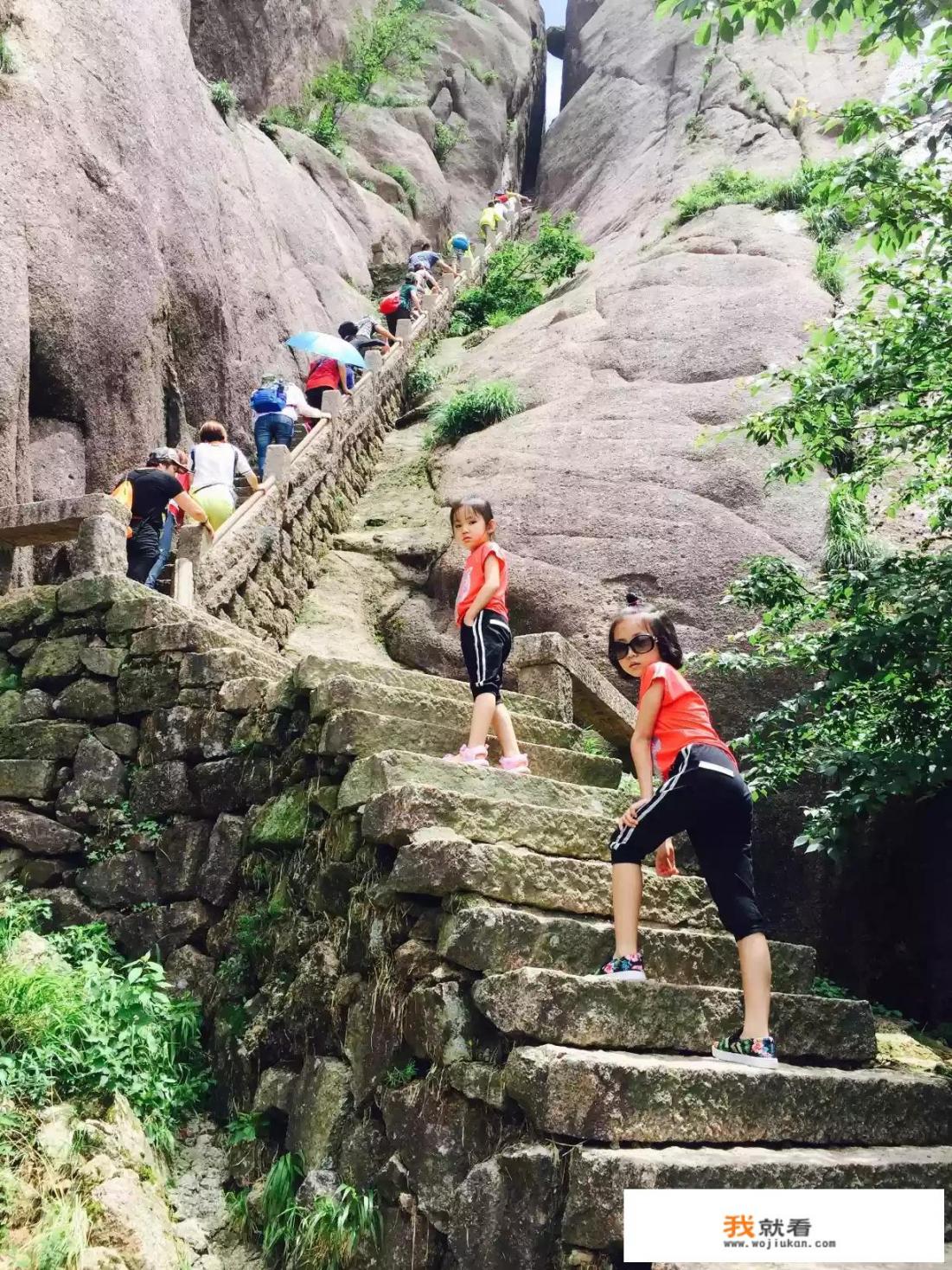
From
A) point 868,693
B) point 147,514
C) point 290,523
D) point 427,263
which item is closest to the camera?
point 868,693

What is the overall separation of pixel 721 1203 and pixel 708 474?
9.27 meters

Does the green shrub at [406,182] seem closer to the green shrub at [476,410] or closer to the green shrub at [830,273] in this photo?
the green shrub at [476,410]

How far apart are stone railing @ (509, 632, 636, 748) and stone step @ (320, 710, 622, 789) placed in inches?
34.2

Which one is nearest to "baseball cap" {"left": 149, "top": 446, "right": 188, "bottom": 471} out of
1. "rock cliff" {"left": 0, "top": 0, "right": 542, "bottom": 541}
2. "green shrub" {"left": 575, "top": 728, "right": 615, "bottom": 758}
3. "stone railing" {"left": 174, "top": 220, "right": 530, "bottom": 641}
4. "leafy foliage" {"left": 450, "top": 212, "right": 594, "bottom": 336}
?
"stone railing" {"left": 174, "top": 220, "right": 530, "bottom": 641}

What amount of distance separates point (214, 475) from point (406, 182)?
1791 centimetres

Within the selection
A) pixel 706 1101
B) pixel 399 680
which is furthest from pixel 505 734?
pixel 706 1101

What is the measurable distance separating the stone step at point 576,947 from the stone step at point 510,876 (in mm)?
61

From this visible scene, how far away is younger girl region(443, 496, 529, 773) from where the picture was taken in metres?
5.41

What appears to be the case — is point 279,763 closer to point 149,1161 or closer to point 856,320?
point 149,1161

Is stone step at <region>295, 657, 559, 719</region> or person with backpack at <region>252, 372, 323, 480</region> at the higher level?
person with backpack at <region>252, 372, 323, 480</region>

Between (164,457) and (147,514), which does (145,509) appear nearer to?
(147,514)

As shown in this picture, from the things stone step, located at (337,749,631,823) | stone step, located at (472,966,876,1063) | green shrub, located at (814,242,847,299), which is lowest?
stone step, located at (472,966,876,1063)

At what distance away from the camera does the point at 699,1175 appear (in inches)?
131

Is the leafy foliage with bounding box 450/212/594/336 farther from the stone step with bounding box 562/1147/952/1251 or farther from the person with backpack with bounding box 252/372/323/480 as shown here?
the stone step with bounding box 562/1147/952/1251
